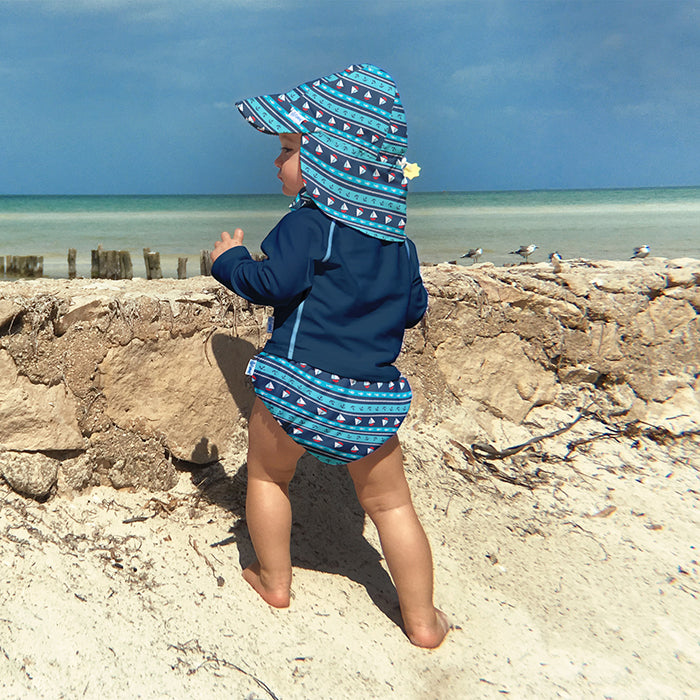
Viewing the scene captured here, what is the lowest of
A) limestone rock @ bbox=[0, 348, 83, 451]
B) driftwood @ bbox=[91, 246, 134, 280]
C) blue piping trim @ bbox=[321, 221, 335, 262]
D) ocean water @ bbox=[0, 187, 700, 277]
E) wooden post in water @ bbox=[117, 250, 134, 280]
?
ocean water @ bbox=[0, 187, 700, 277]

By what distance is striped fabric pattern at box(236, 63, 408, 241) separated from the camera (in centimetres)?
196

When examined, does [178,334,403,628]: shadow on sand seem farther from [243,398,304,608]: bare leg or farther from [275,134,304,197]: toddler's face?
[275,134,304,197]: toddler's face

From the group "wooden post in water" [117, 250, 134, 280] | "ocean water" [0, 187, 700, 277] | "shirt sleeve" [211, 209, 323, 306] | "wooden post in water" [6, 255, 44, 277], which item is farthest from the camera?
"ocean water" [0, 187, 700, 277]

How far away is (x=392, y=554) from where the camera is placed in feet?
6.95

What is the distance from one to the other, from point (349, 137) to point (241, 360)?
3.53 feet

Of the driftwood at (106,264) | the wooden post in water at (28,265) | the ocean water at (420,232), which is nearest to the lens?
the driftwood at (106,264)

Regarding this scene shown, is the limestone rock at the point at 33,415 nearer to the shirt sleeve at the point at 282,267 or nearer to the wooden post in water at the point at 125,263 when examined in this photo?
the shirt sleeve at the point at 282,267

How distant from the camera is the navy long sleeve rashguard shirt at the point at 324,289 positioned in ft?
6.20

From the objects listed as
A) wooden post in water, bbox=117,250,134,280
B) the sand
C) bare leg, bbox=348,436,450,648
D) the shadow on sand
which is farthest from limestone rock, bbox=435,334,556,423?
wooden post in water, bbox=117,250,134,280

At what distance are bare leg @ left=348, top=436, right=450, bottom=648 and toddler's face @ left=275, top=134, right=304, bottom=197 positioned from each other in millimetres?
829

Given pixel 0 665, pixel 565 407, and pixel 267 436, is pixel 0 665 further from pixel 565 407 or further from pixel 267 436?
pixel 565 407

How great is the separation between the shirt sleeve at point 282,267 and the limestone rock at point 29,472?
977 millimetres

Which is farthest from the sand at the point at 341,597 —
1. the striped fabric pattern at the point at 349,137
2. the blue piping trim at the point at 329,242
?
the striped fabric pattern at the point at 349,137

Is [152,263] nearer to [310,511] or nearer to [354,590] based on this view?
[310,511]
